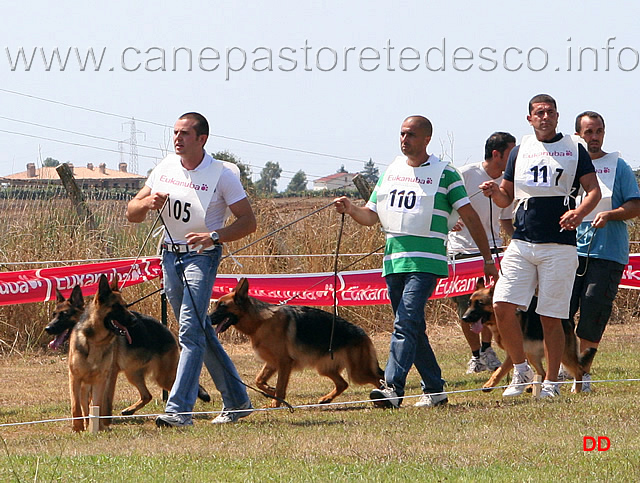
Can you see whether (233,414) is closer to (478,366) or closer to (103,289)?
(103,289)

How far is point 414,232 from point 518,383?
56.6 inches

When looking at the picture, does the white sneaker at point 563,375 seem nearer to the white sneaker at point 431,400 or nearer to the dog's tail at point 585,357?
the dog's tail at point 585,357

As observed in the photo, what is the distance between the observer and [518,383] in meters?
7.23

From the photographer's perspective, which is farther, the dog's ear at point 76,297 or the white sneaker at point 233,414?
the dog's ear at point 76,297

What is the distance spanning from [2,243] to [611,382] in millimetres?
7901

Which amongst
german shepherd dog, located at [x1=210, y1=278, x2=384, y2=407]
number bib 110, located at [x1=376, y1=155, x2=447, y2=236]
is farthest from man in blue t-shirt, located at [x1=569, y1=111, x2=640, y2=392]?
german shepherd dog, located at [x1=210, y1=278, x2=384, y2=407]

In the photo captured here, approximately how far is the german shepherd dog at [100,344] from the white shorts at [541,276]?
256 cm

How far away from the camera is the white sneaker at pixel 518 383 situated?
717cm

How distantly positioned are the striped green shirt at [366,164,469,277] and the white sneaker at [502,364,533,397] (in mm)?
1022

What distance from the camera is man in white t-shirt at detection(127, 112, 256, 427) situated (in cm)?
641

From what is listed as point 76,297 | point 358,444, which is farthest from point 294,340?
point 358,444

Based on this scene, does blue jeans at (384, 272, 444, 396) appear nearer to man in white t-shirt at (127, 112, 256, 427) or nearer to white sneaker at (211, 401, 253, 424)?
white sneaker at (211, 401, 253, 424)

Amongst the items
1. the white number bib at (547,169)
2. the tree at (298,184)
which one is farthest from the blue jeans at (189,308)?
the tree at (298,184)

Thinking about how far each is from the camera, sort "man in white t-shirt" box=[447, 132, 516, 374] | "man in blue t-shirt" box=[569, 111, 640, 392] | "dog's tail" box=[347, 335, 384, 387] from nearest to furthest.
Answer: "man in blue t-shirt" box=[569, 111, 640, 392] → "dog's tail" box=[347, 335, 384, 387] → "man in white t-shirt" box=[447, 132, 516, 374]
